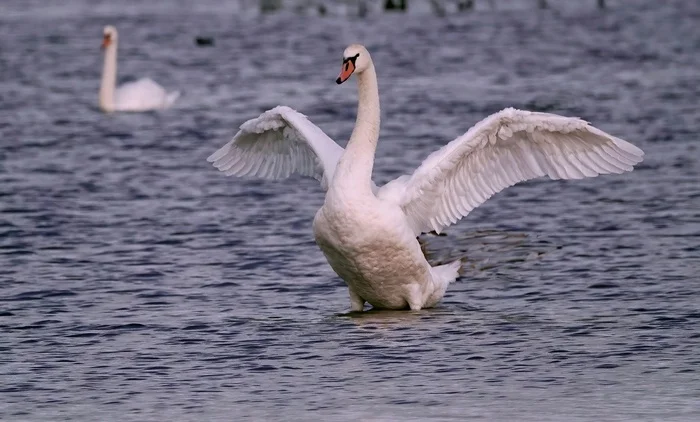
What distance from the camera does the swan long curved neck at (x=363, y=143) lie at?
9508 mm

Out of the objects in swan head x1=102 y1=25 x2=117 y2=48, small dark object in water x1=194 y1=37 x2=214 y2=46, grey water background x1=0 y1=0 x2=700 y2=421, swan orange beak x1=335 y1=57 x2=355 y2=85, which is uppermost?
swan head x1=102 y1=25 x2=117 y2=48

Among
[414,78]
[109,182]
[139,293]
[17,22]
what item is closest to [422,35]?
[414,78]

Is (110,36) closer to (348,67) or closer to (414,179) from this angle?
(348,67)

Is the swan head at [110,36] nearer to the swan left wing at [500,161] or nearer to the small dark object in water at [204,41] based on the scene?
the small dark object in water at [204,41]

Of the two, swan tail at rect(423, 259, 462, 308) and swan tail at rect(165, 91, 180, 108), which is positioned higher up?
swan tail at rect(165, 91, 180, 108)

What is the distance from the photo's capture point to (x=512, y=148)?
33.2 feet

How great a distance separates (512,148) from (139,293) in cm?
290

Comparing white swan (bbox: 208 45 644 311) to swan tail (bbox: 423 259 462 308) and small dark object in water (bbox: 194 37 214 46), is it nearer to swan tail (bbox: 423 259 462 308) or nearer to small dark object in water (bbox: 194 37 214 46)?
swan tail (bbox: 423 259 462 308)

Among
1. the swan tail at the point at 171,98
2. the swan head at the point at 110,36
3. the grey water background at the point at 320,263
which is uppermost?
the swan head at the point at 110,36

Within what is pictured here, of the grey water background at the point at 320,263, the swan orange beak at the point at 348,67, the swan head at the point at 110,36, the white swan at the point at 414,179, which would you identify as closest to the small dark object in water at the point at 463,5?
the grey water background at the point at 320,263

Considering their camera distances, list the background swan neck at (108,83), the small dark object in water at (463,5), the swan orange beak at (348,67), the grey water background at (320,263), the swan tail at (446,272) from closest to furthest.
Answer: the grey water background at (320,263)
the swan orange beak at (348,67)
the swan tail at (446,272)
the background swan neck at (108,83)
the small dark object in water at (463,5)

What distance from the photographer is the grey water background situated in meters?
8.24

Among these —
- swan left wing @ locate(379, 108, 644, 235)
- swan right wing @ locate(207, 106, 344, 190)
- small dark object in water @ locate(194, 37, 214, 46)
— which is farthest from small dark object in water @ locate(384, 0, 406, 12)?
swan left wing @ locate(379, 108, 644, 235)

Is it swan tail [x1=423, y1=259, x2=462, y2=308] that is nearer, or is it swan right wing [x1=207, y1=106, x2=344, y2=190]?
swan tail [x1=423, y1=259, x2=462, y2=308]
